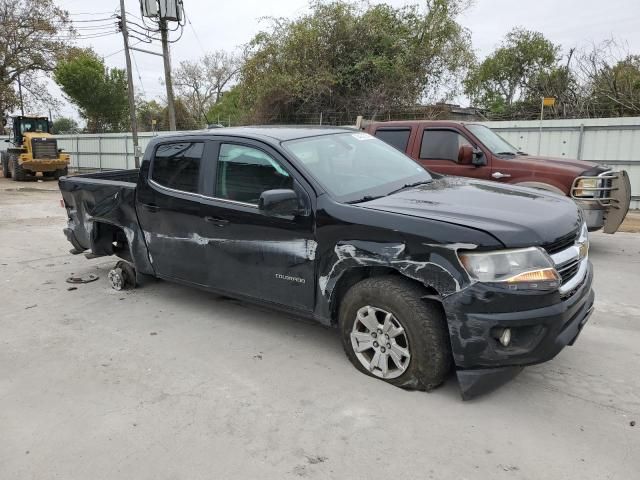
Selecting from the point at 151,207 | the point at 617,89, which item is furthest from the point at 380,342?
the point at 617,89

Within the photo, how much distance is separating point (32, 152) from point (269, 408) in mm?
22383

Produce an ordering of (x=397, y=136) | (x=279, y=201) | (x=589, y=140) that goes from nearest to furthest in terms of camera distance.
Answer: (x=279, y=201), (x=397, y=136), (x=589, y=140)

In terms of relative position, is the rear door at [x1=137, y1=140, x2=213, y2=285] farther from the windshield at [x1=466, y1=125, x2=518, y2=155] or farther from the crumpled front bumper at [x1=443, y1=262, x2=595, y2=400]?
the windshield at [x1=466, y1=125, x2=518, y2=155]

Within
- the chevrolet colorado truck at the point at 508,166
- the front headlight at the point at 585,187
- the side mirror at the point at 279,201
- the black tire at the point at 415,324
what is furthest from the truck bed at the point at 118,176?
the front headlight at the point at 585,187

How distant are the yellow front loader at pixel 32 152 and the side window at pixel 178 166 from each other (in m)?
19.6

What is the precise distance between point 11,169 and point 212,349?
23.4 metres

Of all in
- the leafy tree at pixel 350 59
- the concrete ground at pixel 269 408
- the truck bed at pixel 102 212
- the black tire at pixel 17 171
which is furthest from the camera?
the black tire at pixel 17 171

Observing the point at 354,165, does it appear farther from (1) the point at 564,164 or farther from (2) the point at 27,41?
(2) the point at 27,41

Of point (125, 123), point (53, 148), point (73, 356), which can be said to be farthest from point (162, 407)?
point (125, 123)

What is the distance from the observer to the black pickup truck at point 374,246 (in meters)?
2.95

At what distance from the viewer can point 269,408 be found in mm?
3225

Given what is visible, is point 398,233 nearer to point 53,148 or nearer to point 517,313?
point 517,313

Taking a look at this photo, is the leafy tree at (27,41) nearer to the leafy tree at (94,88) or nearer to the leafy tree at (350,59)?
the leafy tree at (94,88)

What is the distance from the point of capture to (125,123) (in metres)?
38.9
